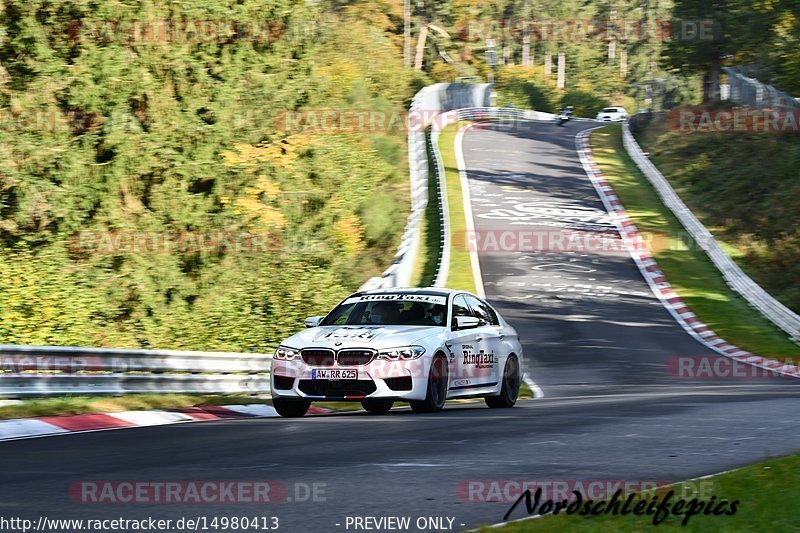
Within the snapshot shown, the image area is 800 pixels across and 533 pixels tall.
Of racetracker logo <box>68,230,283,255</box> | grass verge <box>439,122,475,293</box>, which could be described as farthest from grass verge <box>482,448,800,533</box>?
grass verge <box>439,122,475,293</box>

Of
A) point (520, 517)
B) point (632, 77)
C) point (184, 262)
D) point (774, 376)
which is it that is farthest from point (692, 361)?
point (632, 77)

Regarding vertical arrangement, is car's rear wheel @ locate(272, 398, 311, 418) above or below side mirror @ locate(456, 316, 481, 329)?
below

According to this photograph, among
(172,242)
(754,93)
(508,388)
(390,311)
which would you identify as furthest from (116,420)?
(754,93)

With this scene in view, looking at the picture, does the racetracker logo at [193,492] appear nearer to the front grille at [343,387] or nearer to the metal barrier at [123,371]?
the front grille at [343,387]

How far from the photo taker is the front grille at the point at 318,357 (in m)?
13.3

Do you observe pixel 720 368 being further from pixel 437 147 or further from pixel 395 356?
pixel 437 147

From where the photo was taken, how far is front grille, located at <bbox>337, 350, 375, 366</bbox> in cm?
1318

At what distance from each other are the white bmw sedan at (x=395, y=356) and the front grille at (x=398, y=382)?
11 mm

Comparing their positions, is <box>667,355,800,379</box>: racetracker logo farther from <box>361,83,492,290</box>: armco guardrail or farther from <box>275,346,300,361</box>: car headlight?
<box>275,346,300,361</box>: car headlight

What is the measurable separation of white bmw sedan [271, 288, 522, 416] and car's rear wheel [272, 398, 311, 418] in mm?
12

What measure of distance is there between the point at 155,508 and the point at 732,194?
Result: 1548 inches

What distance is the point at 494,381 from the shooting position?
595 inches

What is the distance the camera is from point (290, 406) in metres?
13.9

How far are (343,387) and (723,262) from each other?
80.4 ft
